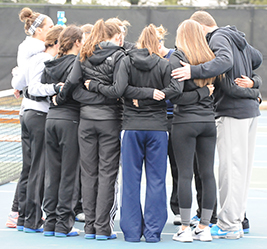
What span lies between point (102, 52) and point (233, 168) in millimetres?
1688

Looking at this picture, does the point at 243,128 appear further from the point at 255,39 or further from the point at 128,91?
the point at 255,39

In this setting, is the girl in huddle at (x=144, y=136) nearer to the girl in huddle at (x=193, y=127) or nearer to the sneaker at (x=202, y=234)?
the girl in huddle at (x=193, y=127)

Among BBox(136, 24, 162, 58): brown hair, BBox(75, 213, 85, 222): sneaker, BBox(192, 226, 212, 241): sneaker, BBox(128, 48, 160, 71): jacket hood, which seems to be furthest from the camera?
BBox(75, 213, 85, 222): sneaker

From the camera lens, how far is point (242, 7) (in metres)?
16.9


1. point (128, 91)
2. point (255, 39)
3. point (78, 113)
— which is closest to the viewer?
point (128, 91)

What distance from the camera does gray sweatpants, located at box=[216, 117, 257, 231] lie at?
4766 millimetres

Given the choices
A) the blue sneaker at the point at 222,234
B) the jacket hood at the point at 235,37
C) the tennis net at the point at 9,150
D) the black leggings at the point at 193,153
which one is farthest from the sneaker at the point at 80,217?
the jacket hood at the point at 235,37

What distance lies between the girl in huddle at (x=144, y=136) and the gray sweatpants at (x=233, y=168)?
61 centimetres

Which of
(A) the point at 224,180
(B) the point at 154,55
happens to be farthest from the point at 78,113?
(A) the point at 224,180

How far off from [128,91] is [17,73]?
1361mm

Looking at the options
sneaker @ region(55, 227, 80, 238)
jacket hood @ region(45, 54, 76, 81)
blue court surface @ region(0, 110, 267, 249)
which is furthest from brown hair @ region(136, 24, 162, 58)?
sneaker @ region(55, 227, 80, 238)

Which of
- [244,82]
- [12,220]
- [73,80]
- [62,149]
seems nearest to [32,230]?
[12,220]

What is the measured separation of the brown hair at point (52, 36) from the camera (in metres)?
4.93

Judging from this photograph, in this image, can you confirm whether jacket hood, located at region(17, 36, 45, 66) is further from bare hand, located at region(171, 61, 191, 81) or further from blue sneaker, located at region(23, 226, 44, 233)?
blue sneaker, located at region(23, 226, 44, 233)
